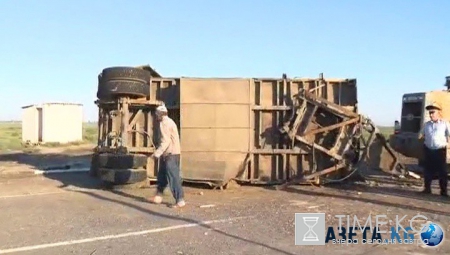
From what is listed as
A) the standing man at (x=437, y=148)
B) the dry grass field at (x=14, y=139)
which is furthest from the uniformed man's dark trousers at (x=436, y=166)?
the dry grass field at (x=14, y=139)

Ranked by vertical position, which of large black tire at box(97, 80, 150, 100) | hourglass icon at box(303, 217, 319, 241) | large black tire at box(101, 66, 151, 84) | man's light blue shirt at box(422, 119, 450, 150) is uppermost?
large black tire at box(101, 66, 151, 84)

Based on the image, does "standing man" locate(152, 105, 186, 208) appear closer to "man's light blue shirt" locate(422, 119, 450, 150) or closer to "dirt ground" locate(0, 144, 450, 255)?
"dirt ground" locate(0, 144, 450, 255)

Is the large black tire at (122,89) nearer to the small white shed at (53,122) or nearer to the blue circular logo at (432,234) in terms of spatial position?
the blue circular logo at (432,234)

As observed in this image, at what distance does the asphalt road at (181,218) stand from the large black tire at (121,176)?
0.83ft

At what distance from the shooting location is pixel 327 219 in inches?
315

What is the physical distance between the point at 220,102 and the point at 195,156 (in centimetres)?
139

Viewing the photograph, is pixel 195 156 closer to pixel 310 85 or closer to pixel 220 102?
pixel 220 102

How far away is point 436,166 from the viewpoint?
10.6m

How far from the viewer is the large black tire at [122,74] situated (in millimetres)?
11477

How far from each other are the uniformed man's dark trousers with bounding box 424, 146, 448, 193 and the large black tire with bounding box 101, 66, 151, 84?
641 centimetres

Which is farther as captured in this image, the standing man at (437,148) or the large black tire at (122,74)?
the large black tire at (122,74)

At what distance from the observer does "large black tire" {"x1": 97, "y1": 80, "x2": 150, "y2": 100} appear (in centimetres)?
1142

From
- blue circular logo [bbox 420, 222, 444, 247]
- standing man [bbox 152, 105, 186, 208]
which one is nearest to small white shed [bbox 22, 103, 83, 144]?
standing man [bbox 152, 105, 186, 208]

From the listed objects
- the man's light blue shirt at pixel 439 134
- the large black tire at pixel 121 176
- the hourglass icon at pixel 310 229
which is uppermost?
the man's light blue shirt at pixel 439 134
